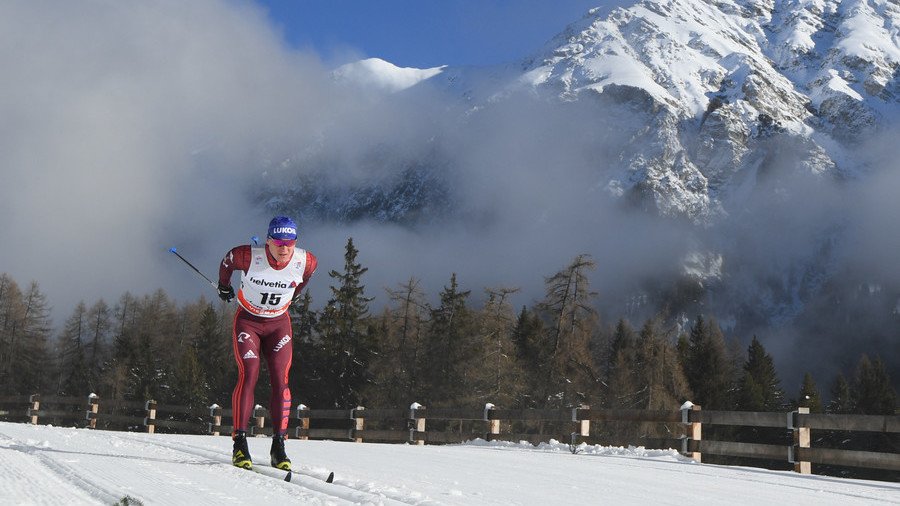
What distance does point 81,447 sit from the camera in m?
7.82

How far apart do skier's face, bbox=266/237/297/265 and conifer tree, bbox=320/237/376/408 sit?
41470mm

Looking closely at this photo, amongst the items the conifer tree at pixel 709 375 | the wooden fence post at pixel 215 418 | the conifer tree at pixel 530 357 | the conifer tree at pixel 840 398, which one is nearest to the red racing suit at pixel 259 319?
the wooden fence post at pixel 215 418

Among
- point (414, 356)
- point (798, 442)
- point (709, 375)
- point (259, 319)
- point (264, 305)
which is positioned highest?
point (709, 375)

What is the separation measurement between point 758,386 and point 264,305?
65556 mm

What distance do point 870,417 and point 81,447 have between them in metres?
8.43

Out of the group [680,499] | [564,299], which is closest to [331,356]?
[564,299]

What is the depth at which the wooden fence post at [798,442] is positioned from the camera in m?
10.6

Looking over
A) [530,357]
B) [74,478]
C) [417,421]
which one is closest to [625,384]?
[530,357]

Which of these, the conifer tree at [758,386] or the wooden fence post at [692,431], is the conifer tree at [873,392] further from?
the wooden fence post at [692,431]

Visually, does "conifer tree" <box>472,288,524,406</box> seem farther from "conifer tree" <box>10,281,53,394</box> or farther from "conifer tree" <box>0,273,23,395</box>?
"conifer tree" <box>0,273,23,395</box>

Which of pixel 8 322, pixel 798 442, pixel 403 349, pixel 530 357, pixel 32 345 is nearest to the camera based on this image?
pixel 798 442

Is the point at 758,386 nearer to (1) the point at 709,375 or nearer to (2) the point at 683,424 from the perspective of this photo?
(1) the point at 709,375

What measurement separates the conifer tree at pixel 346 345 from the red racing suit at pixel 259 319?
41.2 meters

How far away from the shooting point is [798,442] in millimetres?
10656
